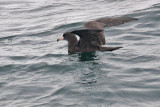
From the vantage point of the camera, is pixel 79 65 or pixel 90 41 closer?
pixel 79 65

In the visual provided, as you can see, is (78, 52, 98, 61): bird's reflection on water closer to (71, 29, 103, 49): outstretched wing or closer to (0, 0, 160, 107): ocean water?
(0, 0, 160, 107): ocean water

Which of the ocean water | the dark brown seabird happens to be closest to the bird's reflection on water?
the ocean water

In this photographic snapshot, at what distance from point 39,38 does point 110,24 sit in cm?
293

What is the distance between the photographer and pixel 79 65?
9492mm

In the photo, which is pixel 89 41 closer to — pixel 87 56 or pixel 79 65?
pixel 87 56

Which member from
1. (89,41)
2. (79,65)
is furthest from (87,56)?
(79,65)

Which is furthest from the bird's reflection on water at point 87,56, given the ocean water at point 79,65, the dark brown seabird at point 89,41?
the dark brown seabird at point 89,41

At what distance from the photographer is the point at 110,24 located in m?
11.9

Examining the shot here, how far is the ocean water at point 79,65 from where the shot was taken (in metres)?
7.18

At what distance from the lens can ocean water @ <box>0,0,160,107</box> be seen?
23.6ft

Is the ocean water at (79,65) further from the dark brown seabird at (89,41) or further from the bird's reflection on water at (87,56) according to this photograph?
the dark brown seabird at (89,41)

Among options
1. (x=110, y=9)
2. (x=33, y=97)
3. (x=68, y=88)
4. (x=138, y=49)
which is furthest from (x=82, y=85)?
(x=110, y=9)

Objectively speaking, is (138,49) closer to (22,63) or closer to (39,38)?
(22,63)

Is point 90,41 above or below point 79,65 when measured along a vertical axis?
above
